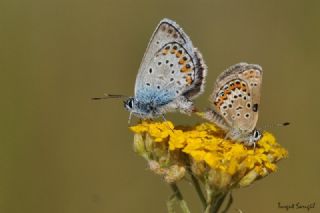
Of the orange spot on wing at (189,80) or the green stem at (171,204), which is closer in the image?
the green stem at (171,204)

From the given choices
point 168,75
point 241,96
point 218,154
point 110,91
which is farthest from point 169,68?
point 110,91

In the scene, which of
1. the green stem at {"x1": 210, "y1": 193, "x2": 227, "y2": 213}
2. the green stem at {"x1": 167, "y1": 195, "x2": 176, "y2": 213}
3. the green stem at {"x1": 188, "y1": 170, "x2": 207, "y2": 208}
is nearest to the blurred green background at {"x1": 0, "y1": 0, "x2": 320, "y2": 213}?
the green stem at {"x1": 188, "y1": 170, "x2": 207, "y2": 208}

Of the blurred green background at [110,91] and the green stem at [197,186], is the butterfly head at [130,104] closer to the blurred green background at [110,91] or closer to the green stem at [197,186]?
the green stem at [197,186]

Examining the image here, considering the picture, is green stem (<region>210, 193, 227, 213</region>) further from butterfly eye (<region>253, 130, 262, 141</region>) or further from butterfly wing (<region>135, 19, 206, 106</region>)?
butterfly wing (<region>135, 19, 206, 106</region>)

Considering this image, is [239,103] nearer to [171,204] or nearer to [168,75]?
[168,75]

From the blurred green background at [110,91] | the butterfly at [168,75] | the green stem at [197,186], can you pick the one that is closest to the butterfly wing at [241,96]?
the butterfly at [168,75]
